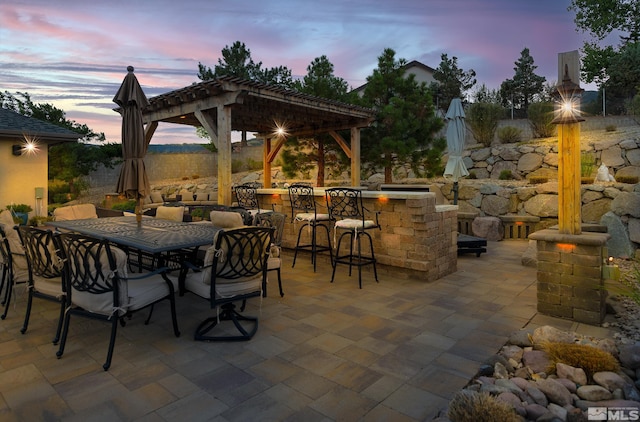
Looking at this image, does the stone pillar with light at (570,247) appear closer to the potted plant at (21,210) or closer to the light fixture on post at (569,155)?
the light fixture on post at (569,155)

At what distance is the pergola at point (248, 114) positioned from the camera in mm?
6652

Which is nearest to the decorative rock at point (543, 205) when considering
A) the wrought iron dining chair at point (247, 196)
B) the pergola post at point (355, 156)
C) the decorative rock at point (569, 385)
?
the pergola post at point (355, 156)

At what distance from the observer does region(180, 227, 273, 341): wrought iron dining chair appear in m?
2.88

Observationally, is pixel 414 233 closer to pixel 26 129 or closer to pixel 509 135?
pixel 26 129

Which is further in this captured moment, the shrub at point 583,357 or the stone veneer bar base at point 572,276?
the stone veneer bar base at point 572,276

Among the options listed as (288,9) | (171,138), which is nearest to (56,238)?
(288,9)

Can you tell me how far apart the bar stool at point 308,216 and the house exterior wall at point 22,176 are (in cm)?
664

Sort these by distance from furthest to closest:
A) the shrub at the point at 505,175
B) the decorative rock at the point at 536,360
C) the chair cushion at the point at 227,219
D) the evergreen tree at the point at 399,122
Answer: the shrub at the point at 505,175
the evergreen tree at the point at 399,122
the chair cushion at the point at 227,219
the decorative rock at the point at 536,360

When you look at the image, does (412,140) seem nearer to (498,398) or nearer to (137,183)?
(137,183)

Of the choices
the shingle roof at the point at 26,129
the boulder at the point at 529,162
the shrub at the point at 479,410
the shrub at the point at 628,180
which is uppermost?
the shingle roof at the point at 26,129

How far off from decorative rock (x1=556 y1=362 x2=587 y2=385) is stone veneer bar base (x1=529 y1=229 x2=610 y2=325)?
49.1 inches

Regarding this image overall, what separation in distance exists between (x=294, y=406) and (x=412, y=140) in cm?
949

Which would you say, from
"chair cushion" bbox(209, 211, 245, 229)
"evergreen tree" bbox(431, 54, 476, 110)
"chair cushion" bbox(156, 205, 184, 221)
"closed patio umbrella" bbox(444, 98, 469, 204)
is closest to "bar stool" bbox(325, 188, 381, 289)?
"chair cushion" bbox(209, 211, 245, 229)

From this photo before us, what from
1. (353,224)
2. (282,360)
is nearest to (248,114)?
(353,224)
